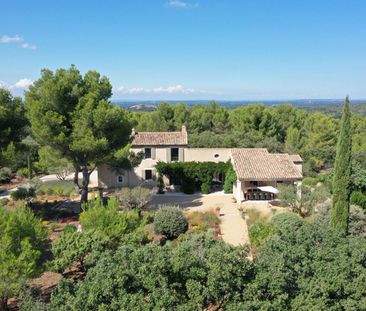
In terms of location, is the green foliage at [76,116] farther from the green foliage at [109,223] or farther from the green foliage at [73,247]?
the green foliage at [73,247]

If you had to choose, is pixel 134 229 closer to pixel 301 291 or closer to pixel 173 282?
pixel 173 282

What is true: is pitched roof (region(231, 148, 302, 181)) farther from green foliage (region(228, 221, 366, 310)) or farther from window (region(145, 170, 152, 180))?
green foliage (region(228, 221, 366, 310))

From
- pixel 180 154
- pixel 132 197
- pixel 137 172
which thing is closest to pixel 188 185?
pixel 180 154

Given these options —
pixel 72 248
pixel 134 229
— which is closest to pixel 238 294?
pixel 72 248

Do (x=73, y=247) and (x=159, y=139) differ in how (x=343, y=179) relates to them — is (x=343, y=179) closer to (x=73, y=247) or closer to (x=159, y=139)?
(x=73, y=247)

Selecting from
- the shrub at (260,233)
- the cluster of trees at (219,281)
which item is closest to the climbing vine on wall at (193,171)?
the shrub at (260,233)

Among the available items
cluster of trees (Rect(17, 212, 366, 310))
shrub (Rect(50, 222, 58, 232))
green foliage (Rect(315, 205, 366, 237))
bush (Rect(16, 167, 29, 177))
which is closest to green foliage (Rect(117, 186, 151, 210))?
shrub (Rect(50, 222, 58, 232))
